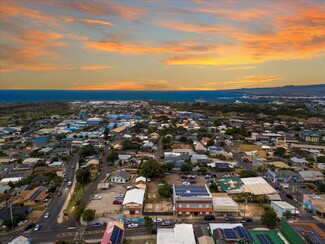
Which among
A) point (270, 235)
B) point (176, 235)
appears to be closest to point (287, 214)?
point (270, 235)

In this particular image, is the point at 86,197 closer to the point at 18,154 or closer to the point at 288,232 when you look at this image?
the point at 288,232

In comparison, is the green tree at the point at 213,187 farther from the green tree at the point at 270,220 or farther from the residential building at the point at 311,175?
the residential building at the point at 311,175

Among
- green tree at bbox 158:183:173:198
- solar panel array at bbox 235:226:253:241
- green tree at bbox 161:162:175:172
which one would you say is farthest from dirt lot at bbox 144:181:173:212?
solar panel array at bbox 235:226:253:241

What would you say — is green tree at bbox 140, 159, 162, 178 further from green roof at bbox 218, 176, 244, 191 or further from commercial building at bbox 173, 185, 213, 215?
commercial building at bbox 173, 185, 213, 215

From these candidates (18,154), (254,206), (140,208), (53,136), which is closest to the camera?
(140,208)

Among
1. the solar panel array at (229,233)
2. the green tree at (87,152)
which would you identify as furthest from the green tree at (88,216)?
the green tree at (87,152)

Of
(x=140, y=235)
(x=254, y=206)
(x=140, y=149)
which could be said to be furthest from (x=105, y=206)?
(x=140, y=149)

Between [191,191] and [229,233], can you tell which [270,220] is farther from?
[191,191]

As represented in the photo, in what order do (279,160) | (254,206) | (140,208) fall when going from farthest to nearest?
(279,160) → (254,206) → (140,208)
